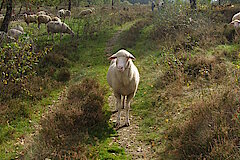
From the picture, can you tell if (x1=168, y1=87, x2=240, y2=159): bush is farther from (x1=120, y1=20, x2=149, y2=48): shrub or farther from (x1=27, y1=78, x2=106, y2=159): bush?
(x1=120, y1=20, x2=149, y2=48): shrub

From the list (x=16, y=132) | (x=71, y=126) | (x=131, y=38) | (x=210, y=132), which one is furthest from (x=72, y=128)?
(x=131, y=38)

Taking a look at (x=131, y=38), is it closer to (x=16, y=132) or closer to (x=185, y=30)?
(x=185, y=30)

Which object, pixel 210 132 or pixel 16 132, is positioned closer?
pixel 210 132

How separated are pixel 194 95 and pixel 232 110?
7.22 feet

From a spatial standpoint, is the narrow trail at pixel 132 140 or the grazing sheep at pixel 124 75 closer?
the narrow trail at pixel 132 140

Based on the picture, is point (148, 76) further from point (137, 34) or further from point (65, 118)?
point (137, 34)

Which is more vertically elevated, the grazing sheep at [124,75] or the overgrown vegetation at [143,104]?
the grazing sheep at [124,75]

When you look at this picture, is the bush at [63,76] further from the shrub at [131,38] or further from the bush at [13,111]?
the shrub at [131,38]

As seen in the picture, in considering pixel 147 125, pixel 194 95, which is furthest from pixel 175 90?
pixel 147 125

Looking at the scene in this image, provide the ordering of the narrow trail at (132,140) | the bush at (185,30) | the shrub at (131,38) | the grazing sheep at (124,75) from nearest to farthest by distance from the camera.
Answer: the narrow trail at (132,140) → the grazing sheep at (124,75) → the bush at (185,30) → the shrub at (131,38)

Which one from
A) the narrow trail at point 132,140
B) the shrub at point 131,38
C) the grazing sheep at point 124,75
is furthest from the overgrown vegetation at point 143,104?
the shrub at point 131,38

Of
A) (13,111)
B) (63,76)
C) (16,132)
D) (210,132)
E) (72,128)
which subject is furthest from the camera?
(63,76)

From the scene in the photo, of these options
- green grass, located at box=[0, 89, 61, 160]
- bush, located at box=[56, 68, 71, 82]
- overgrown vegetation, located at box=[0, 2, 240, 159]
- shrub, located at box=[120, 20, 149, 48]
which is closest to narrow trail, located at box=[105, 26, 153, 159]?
overgrown vegetation, located at box=[0, 2, 240, 159]

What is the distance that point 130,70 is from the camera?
22.7 ft
